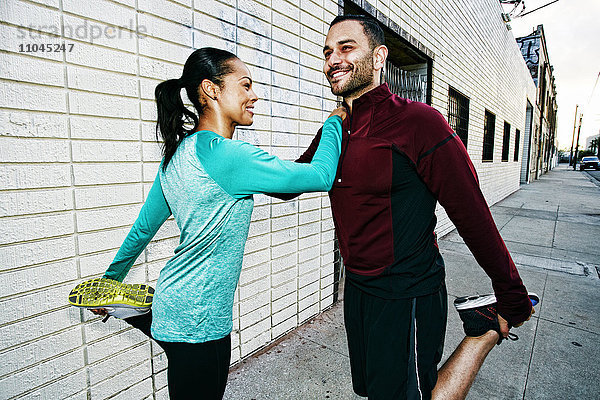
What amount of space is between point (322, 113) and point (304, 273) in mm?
1622

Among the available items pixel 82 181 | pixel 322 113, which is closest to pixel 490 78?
pixel 322 113

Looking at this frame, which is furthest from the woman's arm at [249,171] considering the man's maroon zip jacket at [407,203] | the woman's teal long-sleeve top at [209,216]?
the man's maroon zip jacket at [407,203]

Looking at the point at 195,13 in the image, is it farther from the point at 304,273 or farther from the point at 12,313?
the point at 304,273

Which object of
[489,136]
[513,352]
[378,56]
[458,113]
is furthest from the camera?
[489,136]

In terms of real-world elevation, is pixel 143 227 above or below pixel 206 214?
below

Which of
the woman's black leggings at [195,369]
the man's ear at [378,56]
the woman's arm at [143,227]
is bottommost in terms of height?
the woman's black leggings at [195,369]

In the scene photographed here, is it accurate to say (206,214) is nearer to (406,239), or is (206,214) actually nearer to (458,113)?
(406,239)

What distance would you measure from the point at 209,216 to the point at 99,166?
0.92 m

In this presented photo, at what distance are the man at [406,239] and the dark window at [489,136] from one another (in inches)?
360

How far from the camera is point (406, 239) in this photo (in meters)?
1.55

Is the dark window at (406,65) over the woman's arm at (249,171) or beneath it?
over

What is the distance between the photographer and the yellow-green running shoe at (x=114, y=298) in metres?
1.40

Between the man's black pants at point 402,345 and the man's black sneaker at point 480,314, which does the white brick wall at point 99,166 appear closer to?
the man's black pants at point 402,345

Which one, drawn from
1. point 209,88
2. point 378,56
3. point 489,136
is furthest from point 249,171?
point 489,136
